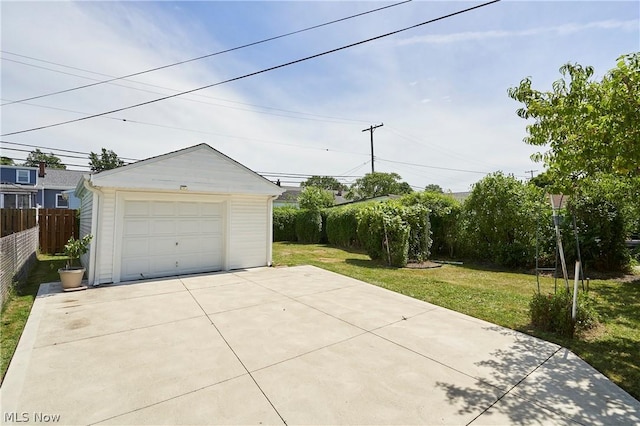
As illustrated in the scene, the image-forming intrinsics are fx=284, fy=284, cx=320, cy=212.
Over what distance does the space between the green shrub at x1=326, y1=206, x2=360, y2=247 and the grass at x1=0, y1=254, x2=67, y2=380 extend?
12.1m

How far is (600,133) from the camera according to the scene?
10.3 feet

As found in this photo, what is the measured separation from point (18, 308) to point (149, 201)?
10.9 feet

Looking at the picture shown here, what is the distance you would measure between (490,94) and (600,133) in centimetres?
509

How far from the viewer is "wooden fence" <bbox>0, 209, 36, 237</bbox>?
33.7 feet

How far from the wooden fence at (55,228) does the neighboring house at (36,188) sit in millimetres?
11459

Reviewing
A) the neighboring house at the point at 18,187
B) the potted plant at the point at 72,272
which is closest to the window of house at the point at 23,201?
the neighboring house at the point at 18,187

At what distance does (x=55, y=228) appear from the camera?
11.7 m

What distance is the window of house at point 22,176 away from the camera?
2273cm

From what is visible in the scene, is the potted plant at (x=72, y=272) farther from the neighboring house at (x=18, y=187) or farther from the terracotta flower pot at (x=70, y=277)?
the neighboring house at (x=18, y=187)

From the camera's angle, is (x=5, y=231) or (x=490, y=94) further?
(x=5, y=231)

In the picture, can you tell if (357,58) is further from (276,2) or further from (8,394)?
(8,394)

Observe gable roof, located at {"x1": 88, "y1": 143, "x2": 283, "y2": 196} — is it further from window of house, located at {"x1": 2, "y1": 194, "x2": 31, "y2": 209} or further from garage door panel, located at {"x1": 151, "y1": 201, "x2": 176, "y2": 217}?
window of house, located at {"x1": 2, "y1": 194, "x2": 31, "y2": 209}

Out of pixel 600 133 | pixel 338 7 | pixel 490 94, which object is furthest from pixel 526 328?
pixel 338 7

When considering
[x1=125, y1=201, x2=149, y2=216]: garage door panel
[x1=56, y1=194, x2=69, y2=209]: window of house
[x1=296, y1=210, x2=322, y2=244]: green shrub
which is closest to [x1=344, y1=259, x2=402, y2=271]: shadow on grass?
[x1=125, y1=201, x2=149, y2=216]: garage door panel
